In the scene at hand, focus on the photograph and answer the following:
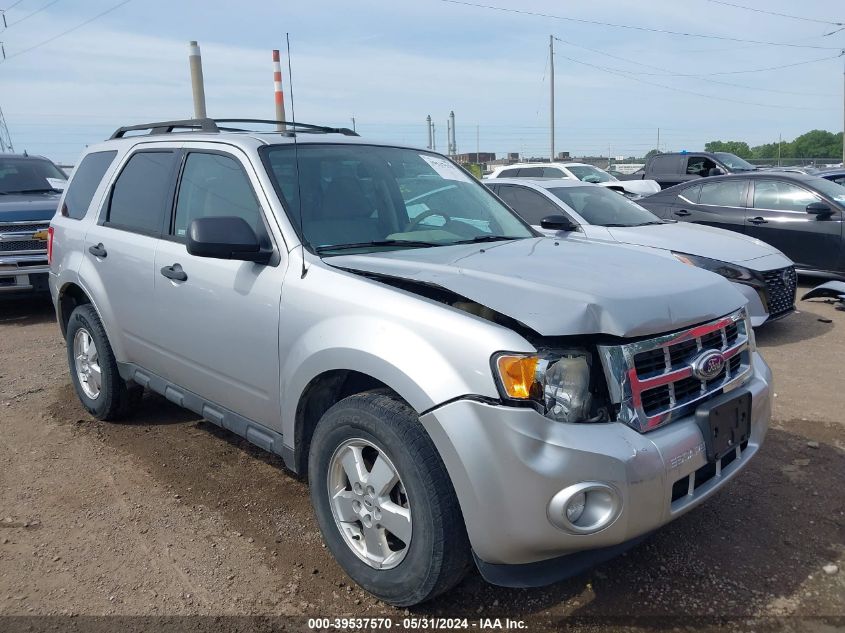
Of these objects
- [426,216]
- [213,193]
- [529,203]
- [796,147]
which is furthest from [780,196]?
[796,147]

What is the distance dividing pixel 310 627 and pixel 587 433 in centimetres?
132

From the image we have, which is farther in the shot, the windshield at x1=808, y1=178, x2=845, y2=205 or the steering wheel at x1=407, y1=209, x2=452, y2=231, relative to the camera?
the windshield at x1=808, y1=178, x2=845, y2=205

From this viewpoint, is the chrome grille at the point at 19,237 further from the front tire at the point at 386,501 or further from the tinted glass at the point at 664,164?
the tinted glass at the point at 664,164

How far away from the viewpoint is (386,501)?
2766mm

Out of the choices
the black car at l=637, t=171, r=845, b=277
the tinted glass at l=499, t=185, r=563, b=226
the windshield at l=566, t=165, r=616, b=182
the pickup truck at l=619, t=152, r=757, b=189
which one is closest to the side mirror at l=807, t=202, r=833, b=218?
the black car at l=637, t=171, r=845, b=277

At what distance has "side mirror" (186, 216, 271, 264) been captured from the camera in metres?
3.13

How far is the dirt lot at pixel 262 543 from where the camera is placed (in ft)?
9.48

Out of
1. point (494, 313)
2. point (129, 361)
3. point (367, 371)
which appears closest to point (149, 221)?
point (129, 361)

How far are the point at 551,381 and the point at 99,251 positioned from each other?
10.8 feet

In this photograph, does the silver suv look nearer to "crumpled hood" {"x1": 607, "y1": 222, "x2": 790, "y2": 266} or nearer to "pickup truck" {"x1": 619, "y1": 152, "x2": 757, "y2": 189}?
"crumpled hood" {"x1": 607, "y1": 222, "x2": 790, "y2": 266}

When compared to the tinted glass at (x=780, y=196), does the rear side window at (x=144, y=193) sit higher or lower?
higher

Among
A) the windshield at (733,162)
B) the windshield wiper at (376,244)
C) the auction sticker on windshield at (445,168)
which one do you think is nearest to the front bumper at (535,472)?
the windshield wiper at (376,244)

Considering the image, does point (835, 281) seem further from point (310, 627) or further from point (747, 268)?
point (310, 627)

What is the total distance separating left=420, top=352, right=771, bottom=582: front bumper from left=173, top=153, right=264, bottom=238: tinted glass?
63.2 inches
